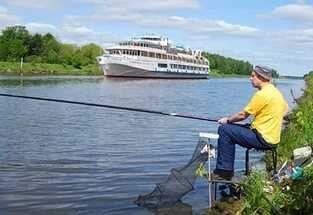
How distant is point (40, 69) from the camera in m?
124

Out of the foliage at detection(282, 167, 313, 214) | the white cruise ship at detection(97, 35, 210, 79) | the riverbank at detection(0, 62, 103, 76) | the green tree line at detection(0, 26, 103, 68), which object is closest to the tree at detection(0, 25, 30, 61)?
the green tree line at detection(0, 26, 103, 68)

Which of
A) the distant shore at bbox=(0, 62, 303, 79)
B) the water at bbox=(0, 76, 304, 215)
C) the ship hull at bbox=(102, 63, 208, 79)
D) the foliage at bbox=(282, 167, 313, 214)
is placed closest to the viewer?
the foliage at bbox=(282, 167, 313, 214)

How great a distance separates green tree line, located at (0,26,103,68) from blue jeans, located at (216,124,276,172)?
132m

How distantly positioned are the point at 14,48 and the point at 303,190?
460ft

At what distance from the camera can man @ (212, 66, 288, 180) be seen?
9094 mm

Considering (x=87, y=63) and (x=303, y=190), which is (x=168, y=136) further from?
(x=87, y=63)

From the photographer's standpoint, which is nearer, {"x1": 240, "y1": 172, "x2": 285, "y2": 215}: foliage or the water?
{"x1": 240, "y1": 172, "x2": 285, "y2": 215}: foliage

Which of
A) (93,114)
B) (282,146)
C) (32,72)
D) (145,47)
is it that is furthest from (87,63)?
(282,146)

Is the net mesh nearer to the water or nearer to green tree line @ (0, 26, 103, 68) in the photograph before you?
the water

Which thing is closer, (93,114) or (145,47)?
(93,114)

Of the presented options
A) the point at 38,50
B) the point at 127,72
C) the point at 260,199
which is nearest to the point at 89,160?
the point at 260,199

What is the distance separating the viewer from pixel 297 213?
7406mm

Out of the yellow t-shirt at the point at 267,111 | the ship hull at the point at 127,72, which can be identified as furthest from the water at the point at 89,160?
the ship hull at the point at 127,72

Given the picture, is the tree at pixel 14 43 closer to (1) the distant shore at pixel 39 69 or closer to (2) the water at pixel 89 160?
(1) the distant shore at pixel 39 69
